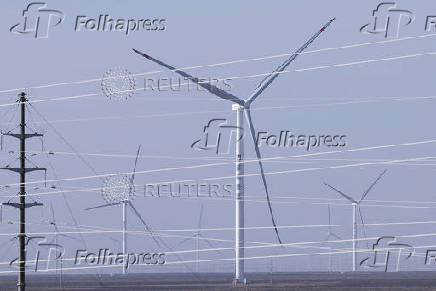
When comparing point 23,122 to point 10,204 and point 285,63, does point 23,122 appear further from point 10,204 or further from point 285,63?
point 285,63

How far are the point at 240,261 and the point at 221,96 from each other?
94.8 feet

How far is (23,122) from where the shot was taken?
93.4 m

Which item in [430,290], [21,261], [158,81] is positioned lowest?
[430,290]

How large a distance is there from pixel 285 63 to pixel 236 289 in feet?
127

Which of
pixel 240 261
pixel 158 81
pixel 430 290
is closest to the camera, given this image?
pixel 158 81

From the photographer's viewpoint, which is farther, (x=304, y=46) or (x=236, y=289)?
(x=236, y=289)

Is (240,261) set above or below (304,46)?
below

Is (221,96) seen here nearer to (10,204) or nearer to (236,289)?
(236,289)

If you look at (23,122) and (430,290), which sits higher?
(23,122)

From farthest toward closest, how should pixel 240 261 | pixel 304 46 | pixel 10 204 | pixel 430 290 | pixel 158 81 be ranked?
pixel 430 290
pixel 240 261
pixel 304 46
pixel 10 204
pixel 158 81

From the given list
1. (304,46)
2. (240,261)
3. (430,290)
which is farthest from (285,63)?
(430,290)

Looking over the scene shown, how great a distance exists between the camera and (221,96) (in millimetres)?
151625

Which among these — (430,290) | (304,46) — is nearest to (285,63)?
(304,46)

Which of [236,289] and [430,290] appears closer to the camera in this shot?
[236,289]
